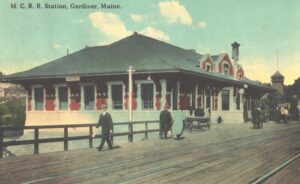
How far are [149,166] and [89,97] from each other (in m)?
22.0

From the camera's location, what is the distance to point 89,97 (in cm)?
3300

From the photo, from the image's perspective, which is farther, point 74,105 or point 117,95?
point 74,105

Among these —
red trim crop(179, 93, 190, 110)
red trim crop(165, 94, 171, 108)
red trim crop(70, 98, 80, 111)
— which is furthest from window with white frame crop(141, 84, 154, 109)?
red trim crop(70, 98, 80, 111)

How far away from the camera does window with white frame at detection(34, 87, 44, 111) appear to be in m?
34.7

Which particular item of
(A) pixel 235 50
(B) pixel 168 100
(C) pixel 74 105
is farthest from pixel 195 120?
(A) pixel 235 50

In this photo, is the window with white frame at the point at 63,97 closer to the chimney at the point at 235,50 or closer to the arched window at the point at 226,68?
the arched window at the point at 226,68

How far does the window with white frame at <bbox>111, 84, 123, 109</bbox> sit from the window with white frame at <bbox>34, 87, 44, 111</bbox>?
611cm

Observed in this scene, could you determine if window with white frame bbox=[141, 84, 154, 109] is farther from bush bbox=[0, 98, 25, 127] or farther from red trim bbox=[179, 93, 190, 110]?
bush bbox=[0, 98, 25, 127]

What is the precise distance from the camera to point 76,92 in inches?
1307

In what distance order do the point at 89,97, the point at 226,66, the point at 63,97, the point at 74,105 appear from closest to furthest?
the point at 89,97, the point at 74,105, the point at 63,97, the point at 226,66

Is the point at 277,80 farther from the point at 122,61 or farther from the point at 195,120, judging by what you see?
the point at 195,120

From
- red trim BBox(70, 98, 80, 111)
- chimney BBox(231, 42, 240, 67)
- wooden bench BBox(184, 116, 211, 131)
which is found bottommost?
wooden bench BBox(184, 116, 211, 131)

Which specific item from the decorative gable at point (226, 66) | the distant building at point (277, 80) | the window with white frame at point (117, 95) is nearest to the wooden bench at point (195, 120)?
the window with white frame at point (117, 95)

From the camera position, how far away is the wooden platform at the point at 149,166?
949 centimetres
